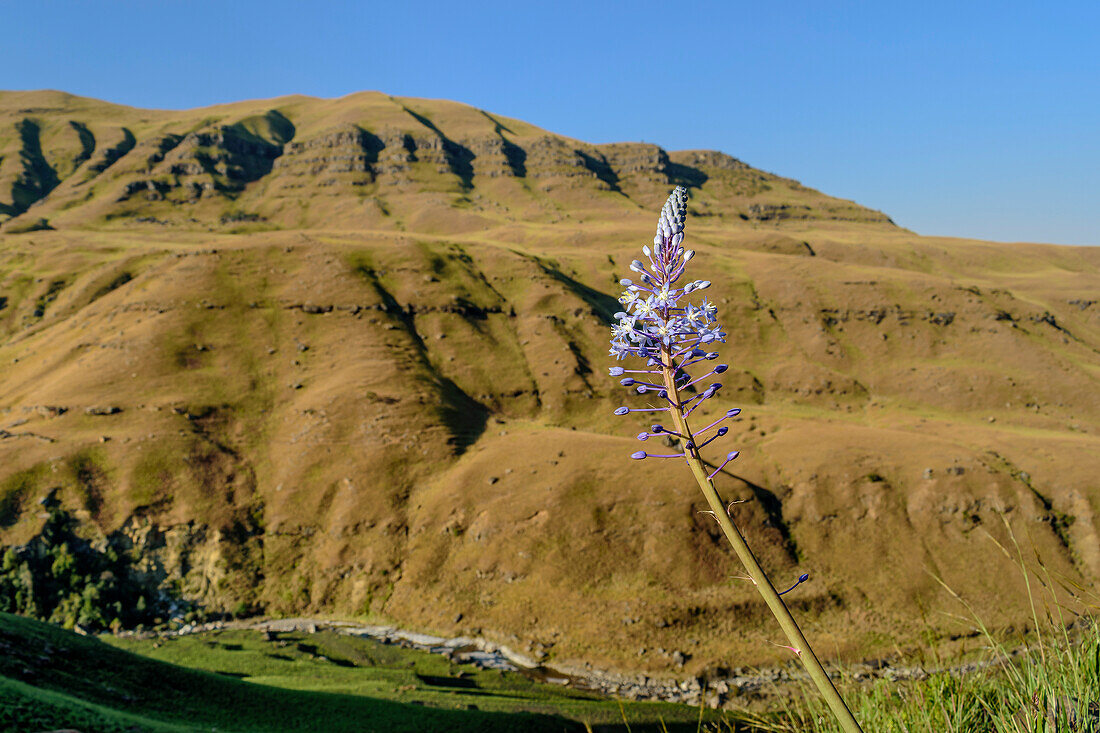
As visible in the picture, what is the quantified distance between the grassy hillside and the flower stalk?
2762cm

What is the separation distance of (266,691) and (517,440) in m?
36.6

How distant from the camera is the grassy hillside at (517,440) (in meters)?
50.3

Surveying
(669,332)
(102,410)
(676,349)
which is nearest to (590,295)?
(102,410)

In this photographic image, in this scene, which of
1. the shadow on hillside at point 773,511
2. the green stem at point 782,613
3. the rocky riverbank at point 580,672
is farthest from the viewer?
the shadow on hillside at point 773,511

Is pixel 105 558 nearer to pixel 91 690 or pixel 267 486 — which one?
pixel 267 486

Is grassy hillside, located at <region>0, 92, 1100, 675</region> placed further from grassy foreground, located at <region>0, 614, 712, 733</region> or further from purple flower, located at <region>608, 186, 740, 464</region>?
purple flower, located at <region>608, 186, 740, 464</region>

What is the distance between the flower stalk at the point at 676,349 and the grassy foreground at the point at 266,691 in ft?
72.7

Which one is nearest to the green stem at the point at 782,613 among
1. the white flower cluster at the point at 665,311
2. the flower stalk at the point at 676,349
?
the flower stalk at the point at 676,349

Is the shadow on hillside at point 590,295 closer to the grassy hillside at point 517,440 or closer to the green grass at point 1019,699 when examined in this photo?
the grassy hillside at point 517,440

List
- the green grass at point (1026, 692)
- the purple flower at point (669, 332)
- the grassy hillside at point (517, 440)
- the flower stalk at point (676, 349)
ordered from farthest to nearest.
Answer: the grassy hillside at point (517, 440) → the green grass at point (1026, 692) → the purple flower at point (669, 332) → the flower stalk at point (676, 349)

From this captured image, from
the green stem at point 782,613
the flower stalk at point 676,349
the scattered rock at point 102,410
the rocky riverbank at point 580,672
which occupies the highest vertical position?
the flower stalk at point 676,349

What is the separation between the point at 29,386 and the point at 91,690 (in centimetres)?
5929

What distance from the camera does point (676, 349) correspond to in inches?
188

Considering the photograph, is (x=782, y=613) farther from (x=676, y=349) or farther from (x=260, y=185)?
(x=260, y=185)
